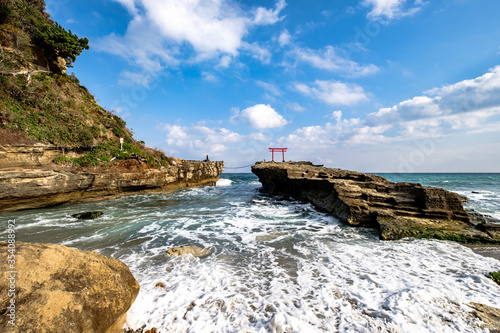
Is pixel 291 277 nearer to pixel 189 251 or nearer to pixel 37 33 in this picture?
pixel 189 251

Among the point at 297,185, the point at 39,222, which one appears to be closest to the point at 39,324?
the point at 39,222

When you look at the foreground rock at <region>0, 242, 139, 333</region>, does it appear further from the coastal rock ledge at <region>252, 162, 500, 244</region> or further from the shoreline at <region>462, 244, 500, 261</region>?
the shoreline at <region>462, 244, 500, 261</region>

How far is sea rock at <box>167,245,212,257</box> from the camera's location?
5.55 m

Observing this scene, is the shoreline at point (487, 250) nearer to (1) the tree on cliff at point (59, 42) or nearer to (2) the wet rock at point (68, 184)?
(2) the wet rock at point (68, 184)

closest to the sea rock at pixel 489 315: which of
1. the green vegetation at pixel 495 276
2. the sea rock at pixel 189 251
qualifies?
the green vegetation at pixel 495 276

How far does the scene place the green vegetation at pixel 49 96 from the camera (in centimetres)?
1148

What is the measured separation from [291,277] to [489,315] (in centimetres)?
298

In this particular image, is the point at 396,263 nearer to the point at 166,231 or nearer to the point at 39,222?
the point at 166,231

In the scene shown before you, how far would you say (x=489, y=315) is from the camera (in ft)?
9.77

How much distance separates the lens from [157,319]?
300cm

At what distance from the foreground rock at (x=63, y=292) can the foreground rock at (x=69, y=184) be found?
11.2 m

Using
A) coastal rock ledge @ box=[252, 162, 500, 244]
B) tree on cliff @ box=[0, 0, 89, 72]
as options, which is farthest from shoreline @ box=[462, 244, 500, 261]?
tree on cliff @ box=[0, 0, 89, 72]

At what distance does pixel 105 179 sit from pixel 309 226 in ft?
44.1

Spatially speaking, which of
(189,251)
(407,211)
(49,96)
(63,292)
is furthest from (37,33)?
(407,211)
